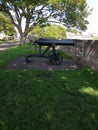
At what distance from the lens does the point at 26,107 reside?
492 centimetres

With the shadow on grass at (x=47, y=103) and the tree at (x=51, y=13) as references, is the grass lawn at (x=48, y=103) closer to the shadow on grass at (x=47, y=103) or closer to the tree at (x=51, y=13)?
the shadow on grass at (x=47, y=103)

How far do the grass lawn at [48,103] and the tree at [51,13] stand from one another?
70.8 ft

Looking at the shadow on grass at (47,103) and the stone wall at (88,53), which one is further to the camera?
the stone wall at (88,53)

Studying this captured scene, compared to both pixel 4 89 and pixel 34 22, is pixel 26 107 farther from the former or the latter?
pixel 34 22

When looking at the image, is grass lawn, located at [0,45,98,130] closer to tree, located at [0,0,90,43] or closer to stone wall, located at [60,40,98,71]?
stone wall, located at [60,40,98,71]

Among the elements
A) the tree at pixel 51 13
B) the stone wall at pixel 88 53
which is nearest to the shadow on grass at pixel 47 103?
the stone wall at pixel 88 53

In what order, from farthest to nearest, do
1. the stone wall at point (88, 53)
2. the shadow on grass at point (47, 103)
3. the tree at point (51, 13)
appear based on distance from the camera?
1. the tree at point (51, 13)
2. the stone wall at point (88, 53)
3. the shadow on grass at point (47, 103)

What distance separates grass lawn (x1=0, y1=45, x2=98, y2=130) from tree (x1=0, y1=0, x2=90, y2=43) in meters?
21.6

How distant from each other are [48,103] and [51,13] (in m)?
28.8

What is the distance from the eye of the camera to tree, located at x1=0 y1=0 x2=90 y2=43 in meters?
28.6

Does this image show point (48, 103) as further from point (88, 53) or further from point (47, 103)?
point (88, 53)

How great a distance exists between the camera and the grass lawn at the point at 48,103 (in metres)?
4.16

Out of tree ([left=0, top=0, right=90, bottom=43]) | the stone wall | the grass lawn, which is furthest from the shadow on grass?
tree ([left=0, top=0, right=90, bottom=43])

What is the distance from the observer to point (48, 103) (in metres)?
5.20
